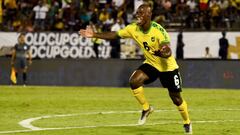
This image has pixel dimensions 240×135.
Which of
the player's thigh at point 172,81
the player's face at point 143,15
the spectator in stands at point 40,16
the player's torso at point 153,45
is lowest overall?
the spectator in stands at point 40,16

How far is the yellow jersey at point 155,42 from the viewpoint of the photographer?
44.5 ft

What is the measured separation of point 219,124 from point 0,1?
2204 centimetres

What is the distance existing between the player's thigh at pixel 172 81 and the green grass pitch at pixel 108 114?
80 cm

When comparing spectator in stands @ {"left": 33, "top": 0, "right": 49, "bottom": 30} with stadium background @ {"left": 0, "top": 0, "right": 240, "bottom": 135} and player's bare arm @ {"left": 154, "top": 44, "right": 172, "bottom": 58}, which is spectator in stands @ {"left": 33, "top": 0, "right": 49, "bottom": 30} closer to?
stadium background @ {"left": 0, "top": 0, "right": 240, "bottom": 135}

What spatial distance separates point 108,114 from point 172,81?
166 inches

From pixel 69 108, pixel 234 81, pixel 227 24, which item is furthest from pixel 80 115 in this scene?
pixel 227 24

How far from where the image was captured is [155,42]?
13.7 metres

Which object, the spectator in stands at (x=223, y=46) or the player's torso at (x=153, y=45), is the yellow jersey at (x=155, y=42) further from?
the spectator in stands at (x=223, y=46)

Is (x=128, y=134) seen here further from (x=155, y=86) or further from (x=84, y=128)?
(x=155, y=86)

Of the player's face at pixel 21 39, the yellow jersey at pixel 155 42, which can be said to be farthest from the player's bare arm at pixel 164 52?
the player's face at pixel 21 39

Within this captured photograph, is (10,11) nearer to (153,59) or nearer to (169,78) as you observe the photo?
(153,59)

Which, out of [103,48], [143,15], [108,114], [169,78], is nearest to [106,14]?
[103,48]

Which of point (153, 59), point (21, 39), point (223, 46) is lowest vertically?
point (223, 46)

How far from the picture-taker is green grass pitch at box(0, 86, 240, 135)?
44.7 ft
